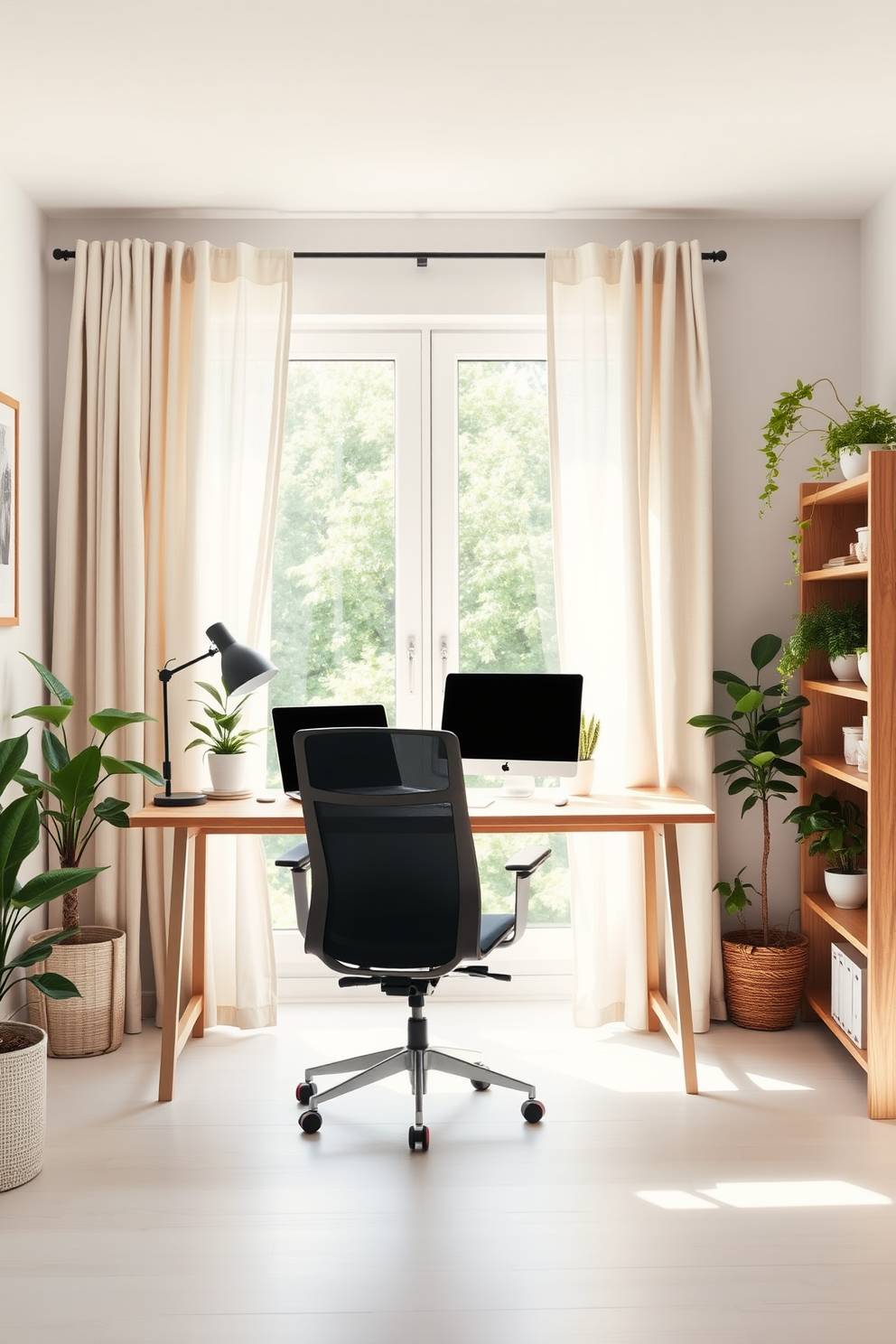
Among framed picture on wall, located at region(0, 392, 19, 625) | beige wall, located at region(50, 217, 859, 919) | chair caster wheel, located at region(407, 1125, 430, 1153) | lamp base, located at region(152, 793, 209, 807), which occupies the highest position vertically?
beige wall, located at region(50, 217, 859, 919)

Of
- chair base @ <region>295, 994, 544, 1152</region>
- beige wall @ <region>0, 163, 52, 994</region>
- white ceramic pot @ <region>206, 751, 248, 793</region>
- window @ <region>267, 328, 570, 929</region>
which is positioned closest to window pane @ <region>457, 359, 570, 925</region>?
window @ <region>267, 328, 570, 929</region>

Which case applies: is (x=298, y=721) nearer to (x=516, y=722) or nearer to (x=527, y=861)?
(x=516, y=722)

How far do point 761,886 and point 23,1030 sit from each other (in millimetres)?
2316

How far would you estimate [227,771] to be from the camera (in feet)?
11.3

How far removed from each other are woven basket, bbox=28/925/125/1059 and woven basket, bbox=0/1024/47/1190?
0.75 meters

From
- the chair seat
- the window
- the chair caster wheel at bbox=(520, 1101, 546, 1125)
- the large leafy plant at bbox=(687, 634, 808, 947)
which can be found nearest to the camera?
the chair seat

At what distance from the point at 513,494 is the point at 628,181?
1.08m

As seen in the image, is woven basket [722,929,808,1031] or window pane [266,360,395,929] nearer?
woven basket [722,929,808,1031]

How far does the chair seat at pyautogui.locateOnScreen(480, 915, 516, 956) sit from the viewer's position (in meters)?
2.79

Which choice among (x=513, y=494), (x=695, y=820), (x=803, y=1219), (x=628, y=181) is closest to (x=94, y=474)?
(x=513, y=494)

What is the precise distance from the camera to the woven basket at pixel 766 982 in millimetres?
3592

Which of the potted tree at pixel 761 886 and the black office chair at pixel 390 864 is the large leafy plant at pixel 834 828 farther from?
the black office chair at pixel 390 864

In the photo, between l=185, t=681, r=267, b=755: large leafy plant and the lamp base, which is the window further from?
the lamp base

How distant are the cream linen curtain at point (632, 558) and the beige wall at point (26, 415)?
1693mm
